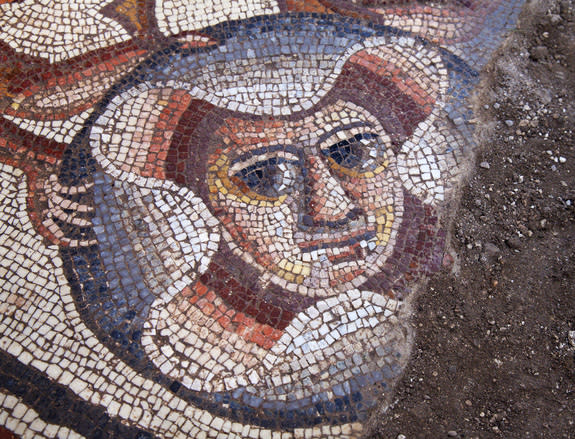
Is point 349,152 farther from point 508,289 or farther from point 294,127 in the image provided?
point 508,289

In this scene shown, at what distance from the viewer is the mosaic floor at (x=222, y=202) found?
4781 millimetres

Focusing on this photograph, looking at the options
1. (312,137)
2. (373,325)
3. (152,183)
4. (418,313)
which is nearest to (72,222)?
(152,183)

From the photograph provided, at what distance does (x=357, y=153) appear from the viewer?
5902mm

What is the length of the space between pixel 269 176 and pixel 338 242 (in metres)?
1.10

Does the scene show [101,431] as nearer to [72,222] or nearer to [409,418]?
[72,222]

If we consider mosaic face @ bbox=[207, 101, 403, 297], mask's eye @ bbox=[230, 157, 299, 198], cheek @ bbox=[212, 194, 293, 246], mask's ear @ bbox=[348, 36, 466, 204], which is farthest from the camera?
mask's ear @ bbox=[348, 36, 466, 204]

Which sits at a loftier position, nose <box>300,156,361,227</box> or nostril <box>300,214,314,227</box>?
nose <box>300,156,361,227</box>

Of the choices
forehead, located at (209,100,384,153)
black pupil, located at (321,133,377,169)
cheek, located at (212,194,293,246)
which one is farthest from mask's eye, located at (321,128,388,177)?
cheek, located at (212,194,293,246)

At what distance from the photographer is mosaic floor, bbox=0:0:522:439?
478 cm

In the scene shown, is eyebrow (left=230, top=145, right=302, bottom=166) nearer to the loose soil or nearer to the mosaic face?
the mosaic face

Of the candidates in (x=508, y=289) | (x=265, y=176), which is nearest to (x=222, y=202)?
(x=265, y=176)

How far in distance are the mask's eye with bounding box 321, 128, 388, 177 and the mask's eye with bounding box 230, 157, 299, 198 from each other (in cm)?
47

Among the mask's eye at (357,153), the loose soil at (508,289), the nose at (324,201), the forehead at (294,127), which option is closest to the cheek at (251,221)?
the nose at (324,201)

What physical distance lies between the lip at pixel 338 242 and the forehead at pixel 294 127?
1.23 m
